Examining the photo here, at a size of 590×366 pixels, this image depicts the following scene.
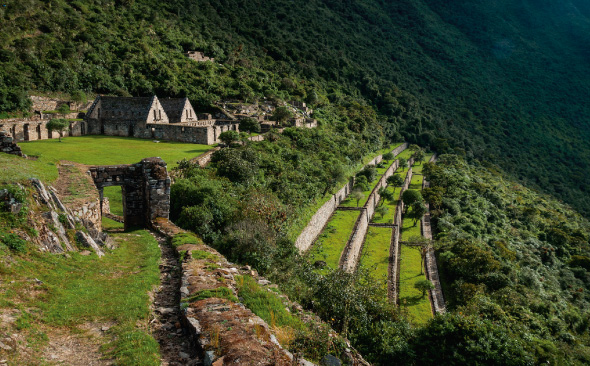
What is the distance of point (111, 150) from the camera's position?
84.1ft

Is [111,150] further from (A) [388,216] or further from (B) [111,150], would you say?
(A) [388,216]

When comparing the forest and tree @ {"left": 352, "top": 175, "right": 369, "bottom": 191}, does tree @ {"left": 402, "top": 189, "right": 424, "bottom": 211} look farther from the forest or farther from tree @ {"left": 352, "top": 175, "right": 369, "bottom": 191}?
tree @ {"left": 352, "top": 175, "right": 369, "bottom": 191}

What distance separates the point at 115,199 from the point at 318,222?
19.0 metres

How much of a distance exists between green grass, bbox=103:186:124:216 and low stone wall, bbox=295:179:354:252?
12024mm

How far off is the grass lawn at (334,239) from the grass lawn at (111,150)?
11678mm

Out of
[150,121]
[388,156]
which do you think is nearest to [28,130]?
[150,121]

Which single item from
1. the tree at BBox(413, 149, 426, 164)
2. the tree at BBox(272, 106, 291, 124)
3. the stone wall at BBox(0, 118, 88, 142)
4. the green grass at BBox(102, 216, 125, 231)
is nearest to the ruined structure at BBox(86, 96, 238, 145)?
the stone wall at BBox(0, 118, 88, 142)

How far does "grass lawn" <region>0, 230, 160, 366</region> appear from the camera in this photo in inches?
219

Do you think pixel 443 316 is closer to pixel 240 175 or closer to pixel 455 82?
pixel 240 175

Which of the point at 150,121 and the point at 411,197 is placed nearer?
the point at 150,121

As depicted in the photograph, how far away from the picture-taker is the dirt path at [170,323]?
5.94 meters

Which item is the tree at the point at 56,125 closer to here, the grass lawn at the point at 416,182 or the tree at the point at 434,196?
the tree at the point at 434,196

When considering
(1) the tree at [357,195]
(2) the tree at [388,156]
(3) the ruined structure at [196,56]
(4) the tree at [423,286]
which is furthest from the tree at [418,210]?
(3) the ruined structure at [196,56]

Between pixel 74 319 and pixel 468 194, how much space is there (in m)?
55.8
